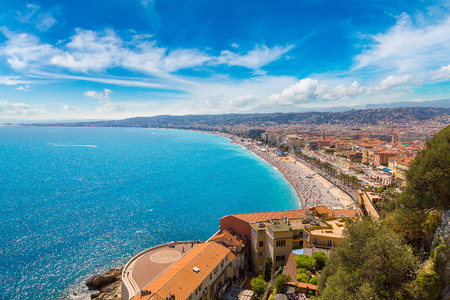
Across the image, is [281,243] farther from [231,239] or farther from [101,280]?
[101,280]

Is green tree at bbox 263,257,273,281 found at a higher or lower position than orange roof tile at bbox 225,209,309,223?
lower

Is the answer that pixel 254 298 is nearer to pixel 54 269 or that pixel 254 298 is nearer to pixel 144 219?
Answer: pixel 54 269

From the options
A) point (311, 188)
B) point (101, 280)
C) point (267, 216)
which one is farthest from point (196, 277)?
point (311, 188)

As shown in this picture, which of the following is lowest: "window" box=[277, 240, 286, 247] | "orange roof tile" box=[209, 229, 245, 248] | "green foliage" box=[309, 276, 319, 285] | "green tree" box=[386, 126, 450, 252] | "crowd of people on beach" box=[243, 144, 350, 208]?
"crowd of people on beach" box=[243, 144, 350, 208]

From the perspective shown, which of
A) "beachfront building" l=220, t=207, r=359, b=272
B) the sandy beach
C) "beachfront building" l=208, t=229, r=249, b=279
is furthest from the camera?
the sandy beach

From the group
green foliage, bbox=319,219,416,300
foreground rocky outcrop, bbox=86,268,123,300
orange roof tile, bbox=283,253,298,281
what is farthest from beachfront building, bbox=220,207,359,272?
foreground rocky outcrop, bbox=86,268,123,300

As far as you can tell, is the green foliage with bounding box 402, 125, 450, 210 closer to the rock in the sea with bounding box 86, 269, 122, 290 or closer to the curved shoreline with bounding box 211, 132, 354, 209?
the rock in the sea with bounding box 86, 269, 122, 290

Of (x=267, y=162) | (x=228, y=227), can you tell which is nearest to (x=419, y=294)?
(x=228, y=227)

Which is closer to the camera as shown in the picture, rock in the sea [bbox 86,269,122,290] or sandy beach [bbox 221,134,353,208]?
rock in the sea [bbox 86,269,122,290]
